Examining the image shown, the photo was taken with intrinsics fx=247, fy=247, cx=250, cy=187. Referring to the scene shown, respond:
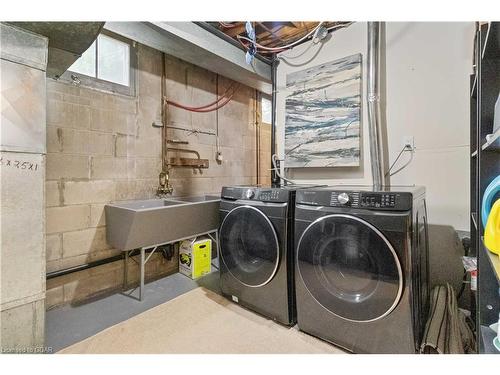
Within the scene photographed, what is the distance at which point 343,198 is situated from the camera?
4.44 ft

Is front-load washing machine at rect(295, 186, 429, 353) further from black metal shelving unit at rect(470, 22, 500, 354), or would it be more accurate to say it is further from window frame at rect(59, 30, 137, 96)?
window frame at rect(59, 30, 137, 96)

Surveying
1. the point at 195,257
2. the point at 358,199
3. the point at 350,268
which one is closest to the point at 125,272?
the point at 195,257

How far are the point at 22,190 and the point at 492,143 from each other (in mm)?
2116

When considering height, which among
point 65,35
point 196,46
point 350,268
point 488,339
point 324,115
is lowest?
point 488,339

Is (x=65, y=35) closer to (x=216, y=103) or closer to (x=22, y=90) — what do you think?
(x=22, y=90)

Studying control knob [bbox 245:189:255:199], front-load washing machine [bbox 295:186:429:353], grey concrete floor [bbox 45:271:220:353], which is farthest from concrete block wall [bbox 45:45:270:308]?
front-load washing machine [bbox 295:186:429:353]

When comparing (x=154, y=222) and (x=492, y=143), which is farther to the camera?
(x=154, y=222)

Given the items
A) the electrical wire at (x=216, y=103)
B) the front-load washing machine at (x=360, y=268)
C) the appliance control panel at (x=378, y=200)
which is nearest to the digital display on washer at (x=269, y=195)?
the front-load washing machine at (x=360, y=268)

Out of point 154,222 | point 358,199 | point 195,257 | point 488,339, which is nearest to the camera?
point 488,339

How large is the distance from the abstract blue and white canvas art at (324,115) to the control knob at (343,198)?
103 cm

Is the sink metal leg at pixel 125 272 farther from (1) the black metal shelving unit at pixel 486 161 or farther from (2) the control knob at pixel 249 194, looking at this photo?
(1) the black metal shelving unit at pixel 486 161

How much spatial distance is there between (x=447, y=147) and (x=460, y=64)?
0.61 meters
